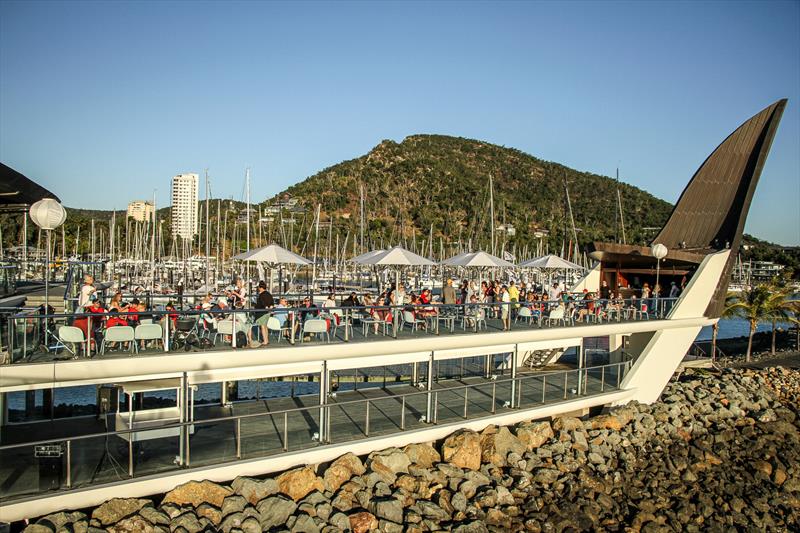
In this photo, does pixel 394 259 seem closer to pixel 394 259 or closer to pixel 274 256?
pixel 394 259

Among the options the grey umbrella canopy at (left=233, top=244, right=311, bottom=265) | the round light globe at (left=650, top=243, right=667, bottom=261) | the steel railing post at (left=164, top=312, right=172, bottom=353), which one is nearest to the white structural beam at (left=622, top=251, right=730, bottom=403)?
the round light globe at (left=650, top=243, right=667, bottom=261)

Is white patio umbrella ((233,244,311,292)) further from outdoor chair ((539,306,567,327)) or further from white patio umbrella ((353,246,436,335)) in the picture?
outdoor chair ((539,306,567,327))

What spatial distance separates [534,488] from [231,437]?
27.0ft

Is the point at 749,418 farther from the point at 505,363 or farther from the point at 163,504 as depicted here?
the point at 163,504

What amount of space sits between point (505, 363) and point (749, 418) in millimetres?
10578

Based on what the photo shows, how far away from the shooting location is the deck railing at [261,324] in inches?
519

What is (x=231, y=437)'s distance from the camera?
50.0 feet

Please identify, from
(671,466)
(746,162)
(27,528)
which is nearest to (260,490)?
(27,528)

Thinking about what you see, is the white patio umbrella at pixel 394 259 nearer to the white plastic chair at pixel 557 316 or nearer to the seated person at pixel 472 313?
the seated person at pixel 472 313

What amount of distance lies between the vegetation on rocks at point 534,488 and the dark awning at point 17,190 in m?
7.34

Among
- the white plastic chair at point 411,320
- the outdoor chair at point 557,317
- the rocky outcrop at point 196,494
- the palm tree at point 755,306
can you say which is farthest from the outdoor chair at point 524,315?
the palm tree at point 755,306

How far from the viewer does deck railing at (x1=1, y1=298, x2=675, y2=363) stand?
13.2 m

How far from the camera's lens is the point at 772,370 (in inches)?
1432

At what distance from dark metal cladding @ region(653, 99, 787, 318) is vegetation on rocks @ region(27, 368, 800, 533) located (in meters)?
5.55
